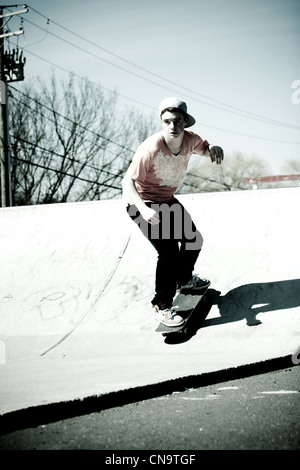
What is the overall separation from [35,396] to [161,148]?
245cm

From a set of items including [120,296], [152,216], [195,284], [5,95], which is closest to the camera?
[152,216]

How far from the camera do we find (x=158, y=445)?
212cm

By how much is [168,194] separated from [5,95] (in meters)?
14.3

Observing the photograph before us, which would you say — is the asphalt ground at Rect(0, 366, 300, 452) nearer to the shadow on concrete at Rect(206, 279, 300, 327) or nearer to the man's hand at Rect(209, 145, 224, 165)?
the shadow on concrete at Rect(206, 279, 300, 327)

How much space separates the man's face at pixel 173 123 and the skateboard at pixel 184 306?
157cm

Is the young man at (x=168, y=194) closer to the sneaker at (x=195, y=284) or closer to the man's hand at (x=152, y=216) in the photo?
the sneaker at (x=195, y=284)

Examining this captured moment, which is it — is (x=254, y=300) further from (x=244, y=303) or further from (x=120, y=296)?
(x=120, y=296)

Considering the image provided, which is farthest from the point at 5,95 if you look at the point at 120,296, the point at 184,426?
the point at 184,426

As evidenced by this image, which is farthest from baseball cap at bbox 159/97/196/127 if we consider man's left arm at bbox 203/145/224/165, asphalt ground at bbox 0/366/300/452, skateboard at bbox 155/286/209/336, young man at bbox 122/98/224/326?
asphalt ground at bbox 0/366/300/452

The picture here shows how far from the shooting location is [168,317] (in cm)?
421

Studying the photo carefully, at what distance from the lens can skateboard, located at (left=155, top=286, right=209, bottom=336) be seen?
4156 mm

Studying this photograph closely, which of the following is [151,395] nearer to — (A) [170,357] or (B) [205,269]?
(A) [170,357]

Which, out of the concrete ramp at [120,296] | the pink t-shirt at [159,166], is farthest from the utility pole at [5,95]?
the pink t-shirt at [159,166]

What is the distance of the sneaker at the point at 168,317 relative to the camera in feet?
13.6
